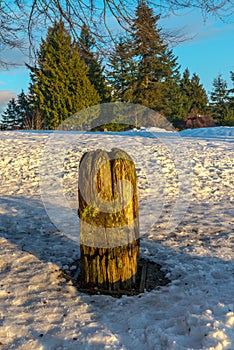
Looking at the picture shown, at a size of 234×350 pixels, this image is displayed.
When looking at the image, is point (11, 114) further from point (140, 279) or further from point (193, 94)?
point (140, 279)

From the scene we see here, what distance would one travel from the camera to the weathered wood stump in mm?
3324

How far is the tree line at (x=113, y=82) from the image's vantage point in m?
4.84

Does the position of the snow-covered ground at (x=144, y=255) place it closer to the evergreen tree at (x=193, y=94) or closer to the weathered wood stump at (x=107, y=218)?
the weathered wood stump at (x=107, y=218)

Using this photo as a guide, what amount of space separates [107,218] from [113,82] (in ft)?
28.3

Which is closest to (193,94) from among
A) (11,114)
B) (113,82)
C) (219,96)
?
(219,96)

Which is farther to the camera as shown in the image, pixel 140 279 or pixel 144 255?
pixel 144 255

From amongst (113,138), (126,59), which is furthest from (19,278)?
(113,138)

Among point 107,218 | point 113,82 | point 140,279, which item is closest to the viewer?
point 107,218

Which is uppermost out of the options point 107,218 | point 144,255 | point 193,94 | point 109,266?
point 193,94

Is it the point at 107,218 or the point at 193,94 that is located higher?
the point at 193,94

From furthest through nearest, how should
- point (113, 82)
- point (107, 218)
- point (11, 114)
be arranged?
point (11, 114), point (113, 82), point (107, 218)

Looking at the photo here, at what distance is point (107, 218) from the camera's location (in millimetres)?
3334

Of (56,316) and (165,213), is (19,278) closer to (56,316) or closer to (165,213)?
(56,316)

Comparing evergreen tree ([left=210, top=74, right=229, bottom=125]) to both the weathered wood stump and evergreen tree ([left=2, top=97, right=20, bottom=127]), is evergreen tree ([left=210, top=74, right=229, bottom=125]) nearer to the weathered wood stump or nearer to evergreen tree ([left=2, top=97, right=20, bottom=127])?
evergreen tree ([left=2, top=97, right=20, bottom=127])
